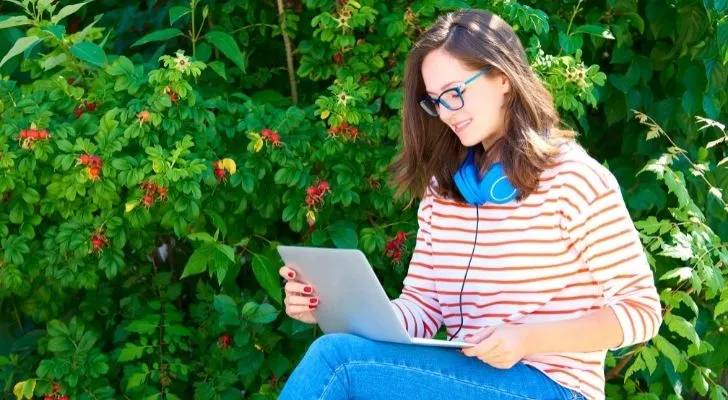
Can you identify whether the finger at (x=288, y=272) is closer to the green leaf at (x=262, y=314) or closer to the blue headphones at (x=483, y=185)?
the blue headphones at (x=483, y=185)

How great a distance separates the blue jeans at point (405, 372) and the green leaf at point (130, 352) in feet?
3.20

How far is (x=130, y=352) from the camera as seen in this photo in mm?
2928

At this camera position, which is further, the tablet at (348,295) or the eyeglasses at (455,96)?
the eyeglasses at (455,96)

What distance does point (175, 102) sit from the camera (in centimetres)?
273

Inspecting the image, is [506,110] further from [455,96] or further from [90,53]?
[90,53]

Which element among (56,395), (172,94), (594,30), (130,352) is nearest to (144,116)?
(172,94)

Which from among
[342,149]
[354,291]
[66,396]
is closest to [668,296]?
[342,149]

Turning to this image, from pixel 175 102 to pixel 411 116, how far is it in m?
0.67

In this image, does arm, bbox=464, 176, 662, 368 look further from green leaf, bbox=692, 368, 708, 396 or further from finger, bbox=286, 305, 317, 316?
green leaf, bbox=692, 368, 708, 396

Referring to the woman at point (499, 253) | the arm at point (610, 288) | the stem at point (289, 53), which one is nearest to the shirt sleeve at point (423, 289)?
the woman at point (499, 253)

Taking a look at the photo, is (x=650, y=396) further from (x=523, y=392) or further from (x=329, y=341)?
(x=329, y=341)

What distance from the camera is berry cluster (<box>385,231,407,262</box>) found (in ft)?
9.31

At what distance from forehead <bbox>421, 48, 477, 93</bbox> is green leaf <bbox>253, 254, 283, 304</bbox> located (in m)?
0.79

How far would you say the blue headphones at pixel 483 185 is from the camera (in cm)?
213
